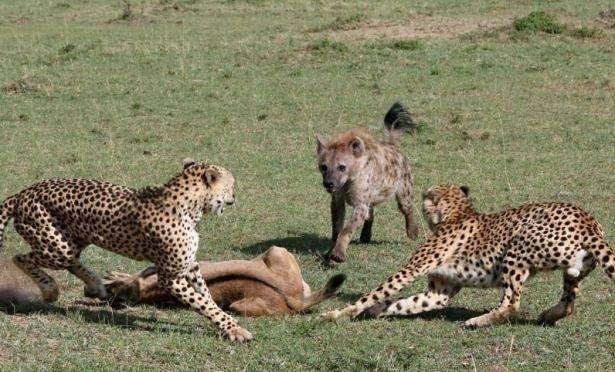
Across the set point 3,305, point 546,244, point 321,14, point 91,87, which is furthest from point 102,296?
point 321,14

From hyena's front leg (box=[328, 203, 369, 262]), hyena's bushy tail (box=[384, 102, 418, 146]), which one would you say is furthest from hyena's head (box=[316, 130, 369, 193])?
hyena's bushy tail (box=[384, 102, 418, 146])

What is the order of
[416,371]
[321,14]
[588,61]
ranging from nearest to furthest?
[416,371] → [588,61] → [321,14]

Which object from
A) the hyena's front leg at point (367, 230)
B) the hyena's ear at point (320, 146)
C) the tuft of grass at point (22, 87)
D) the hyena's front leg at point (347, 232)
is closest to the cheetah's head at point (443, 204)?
the hyena's front leg at point (347, 232)

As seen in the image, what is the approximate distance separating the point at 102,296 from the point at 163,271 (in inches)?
30.0

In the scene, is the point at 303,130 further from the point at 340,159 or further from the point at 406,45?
the point at 406,45

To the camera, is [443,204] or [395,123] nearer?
[443,204]

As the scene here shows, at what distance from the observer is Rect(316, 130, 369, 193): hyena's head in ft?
32.1

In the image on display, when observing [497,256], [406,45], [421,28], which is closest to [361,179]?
[497,256]

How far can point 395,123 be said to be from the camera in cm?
1087

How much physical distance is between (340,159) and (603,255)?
3.39 m

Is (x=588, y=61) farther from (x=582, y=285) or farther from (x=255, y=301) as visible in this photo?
(x=255, y=301)

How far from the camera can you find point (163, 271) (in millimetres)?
6906

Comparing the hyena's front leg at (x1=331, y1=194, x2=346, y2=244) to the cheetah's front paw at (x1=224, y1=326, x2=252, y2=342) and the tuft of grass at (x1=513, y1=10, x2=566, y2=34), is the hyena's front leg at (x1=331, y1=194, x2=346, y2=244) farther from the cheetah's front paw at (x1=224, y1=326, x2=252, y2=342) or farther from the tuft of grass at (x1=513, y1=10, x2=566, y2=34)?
the tuft of grass at (x1=513, y1=10, x2=566, y2=34)

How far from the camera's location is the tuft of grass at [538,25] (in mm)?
18828
